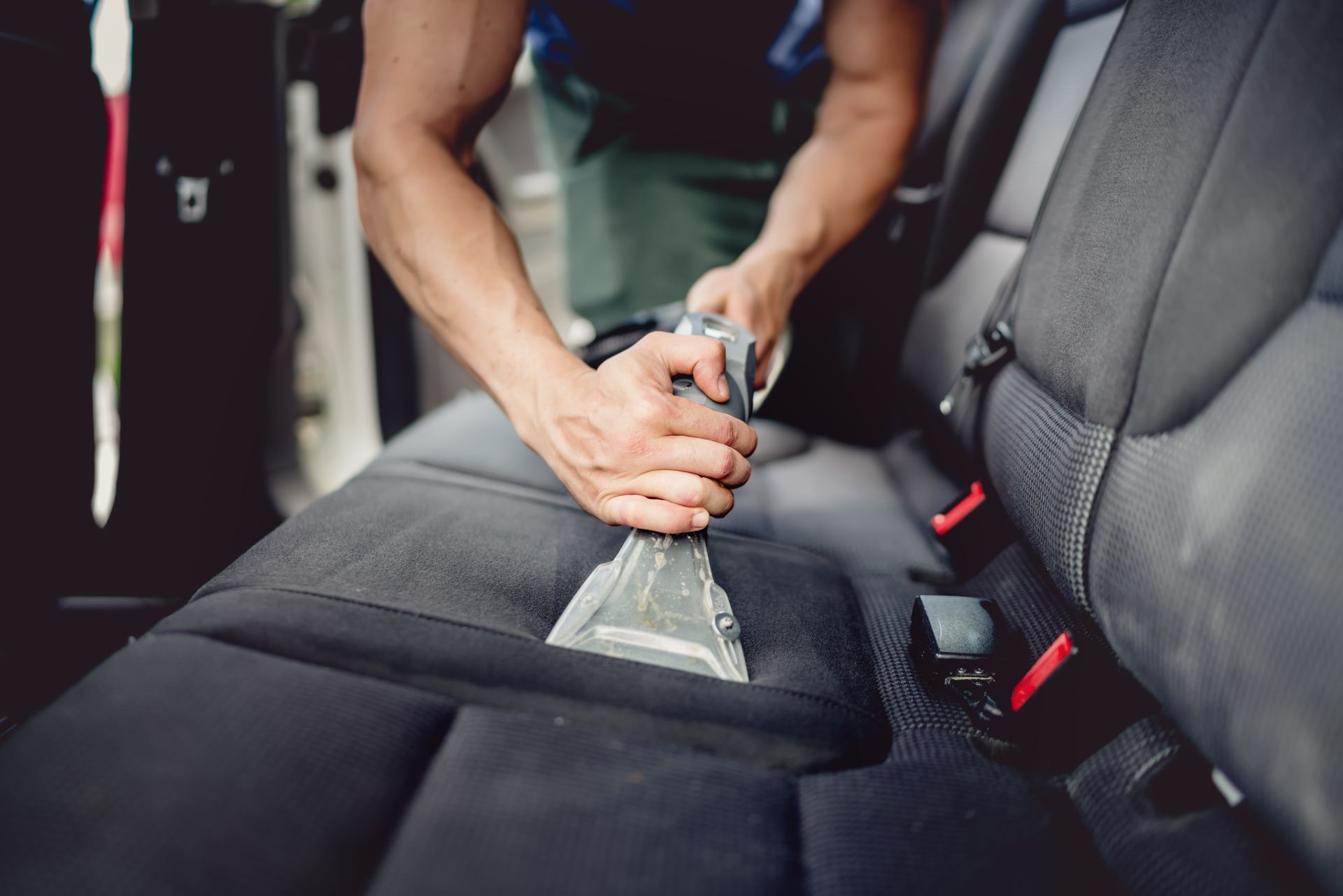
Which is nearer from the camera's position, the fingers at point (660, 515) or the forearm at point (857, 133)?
the fingers at point (660, 515)

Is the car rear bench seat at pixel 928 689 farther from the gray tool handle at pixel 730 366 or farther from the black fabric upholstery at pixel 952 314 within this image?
the black fabric upholstery at pixel 952 314

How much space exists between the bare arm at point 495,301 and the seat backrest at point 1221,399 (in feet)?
0.87

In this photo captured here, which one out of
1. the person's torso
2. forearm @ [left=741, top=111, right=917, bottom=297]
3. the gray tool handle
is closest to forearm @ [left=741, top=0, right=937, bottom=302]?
forearm @ [left=741, top=111, right=917, bottom=297]

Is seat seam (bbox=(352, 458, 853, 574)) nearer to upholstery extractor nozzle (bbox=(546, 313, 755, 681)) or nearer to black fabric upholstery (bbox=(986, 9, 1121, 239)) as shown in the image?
upholstery extractor nozzle (bbox=(546, 313, 755, 681))

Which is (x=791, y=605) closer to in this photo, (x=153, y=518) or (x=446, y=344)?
(x=446, y=344)

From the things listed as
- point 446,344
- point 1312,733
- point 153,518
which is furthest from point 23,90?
point 1312,733

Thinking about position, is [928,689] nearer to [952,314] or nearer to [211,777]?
[211,777]

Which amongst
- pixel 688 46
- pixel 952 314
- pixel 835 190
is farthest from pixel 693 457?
pixel 688 46

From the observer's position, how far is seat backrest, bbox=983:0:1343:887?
37 cm

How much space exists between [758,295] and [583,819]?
717 mm

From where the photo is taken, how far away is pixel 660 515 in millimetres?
612

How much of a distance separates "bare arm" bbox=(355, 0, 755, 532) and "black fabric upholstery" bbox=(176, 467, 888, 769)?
0.27 ft

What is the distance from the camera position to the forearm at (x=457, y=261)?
2.59ft

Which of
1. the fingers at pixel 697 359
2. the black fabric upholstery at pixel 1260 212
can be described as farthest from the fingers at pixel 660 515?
the black fabric upholstery at pixel 1260 212
